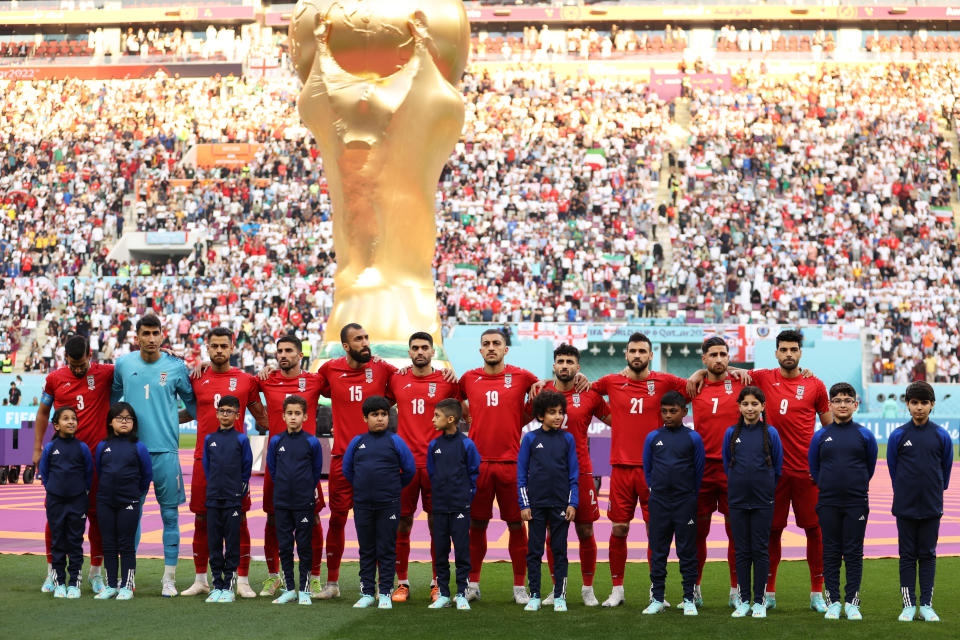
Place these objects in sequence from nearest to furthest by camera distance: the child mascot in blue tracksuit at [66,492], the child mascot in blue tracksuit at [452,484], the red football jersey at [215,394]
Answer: the child mascot in blue tracksuit at [452,484], the child mascot in blue tracksuit at [66,492], the red football jersey at [215,394]

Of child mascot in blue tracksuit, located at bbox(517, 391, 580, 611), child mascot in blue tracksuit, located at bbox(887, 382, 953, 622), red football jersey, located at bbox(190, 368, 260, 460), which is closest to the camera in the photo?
child mascot in blue tracksuit, located at bbox(887, 382, 953, 622)

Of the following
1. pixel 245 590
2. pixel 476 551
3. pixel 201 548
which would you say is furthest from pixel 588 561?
pixel 201 548

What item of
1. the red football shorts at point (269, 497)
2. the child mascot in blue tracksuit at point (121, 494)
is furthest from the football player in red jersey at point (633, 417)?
the child mascot in blue tracksuit at point (121, 494)

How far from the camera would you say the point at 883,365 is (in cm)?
2834

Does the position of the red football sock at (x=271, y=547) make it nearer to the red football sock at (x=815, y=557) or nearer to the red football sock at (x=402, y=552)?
the red football sock at (x=402, y=552)

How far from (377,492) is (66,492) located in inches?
82.8

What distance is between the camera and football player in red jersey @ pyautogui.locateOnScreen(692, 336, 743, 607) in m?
8.27

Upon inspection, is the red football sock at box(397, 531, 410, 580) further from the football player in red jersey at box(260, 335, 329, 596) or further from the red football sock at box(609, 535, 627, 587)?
the red football sock at box(609, 535, 627, 587)

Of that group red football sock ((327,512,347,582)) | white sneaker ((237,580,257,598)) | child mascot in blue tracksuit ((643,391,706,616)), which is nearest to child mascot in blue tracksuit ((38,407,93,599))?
white sneaker ((237,580,257,598))

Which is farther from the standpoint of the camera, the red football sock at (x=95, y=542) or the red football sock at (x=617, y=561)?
the red football sock at (x=95, y=542)

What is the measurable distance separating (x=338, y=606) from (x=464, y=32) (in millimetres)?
11016

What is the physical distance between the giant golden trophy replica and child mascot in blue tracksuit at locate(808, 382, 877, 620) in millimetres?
9507

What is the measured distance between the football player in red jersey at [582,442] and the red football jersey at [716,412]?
28.6 inches

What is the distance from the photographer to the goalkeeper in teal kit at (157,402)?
28.1ft
